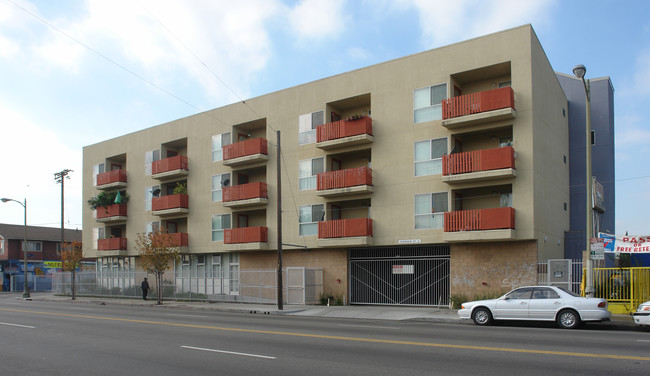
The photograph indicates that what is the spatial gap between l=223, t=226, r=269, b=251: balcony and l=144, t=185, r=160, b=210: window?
9049 millimetres

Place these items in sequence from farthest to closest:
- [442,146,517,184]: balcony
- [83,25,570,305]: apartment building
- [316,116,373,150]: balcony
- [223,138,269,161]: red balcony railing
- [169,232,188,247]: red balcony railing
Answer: [169,232,188,247]: red balcony railing, [223,138,269,161]: red balcony railing, [316,116,373,150]: balcony, [83,25,570,305]: apartment building, [442,146,517,184]: balcony

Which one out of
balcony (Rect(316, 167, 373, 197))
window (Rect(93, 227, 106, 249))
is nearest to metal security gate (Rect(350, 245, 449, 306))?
balcony (Rect(316, 167, 373, 197))

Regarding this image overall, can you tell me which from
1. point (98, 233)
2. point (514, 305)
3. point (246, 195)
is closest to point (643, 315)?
point (514, 305)

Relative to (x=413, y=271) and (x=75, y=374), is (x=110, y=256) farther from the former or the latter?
(x=75, y=374)

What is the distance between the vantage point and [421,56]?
26.2 meters

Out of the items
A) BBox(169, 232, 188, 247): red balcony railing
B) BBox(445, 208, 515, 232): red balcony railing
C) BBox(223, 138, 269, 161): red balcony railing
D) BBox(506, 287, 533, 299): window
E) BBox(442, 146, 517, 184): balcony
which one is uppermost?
BBox(223, 138, 269, 161): red balcony railing

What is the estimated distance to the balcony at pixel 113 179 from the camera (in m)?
41.0

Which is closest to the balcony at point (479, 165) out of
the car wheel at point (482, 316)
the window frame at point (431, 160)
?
the window frame at point (431, 160)

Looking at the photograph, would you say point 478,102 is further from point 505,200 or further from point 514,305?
point 514,305

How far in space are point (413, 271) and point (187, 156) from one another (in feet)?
61.2

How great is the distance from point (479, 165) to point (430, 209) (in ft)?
11.0

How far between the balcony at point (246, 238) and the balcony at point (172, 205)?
491cm

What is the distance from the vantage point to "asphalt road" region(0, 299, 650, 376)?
357 inches

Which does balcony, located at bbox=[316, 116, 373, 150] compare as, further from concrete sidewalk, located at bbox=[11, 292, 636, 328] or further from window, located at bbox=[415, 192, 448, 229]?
concrete sidewalk, located at bbox=[11, 292, 636, 328]
